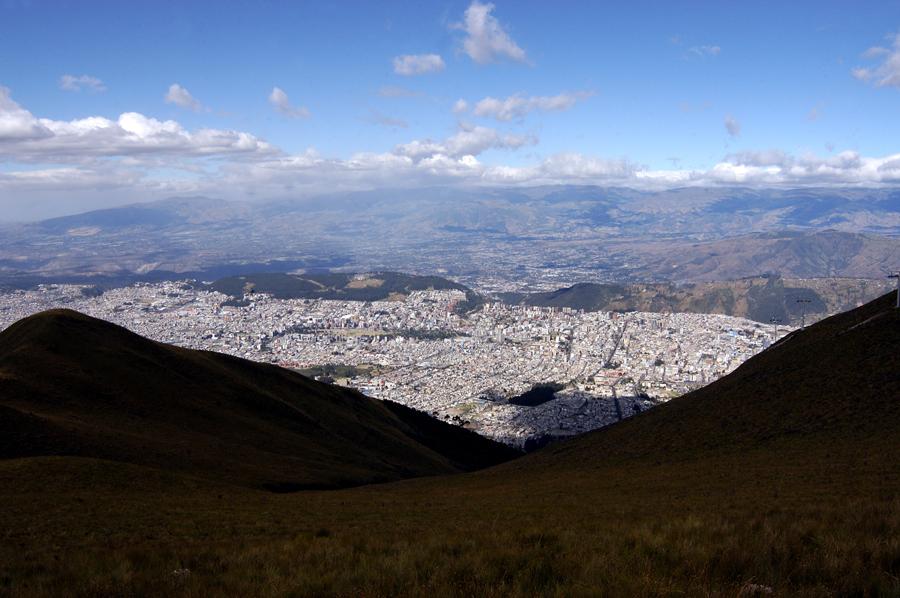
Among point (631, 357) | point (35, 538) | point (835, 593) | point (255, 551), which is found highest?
point (835, 593)

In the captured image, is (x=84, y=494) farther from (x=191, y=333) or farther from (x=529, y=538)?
(x=191, y=333)

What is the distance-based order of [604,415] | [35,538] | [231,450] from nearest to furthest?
1. [35,538]
2. [231,450]
3. [604,415]

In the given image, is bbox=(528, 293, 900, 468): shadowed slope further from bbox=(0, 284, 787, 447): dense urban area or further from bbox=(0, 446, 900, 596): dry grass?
bbox=(0, 284, 787, 447): dense urban area

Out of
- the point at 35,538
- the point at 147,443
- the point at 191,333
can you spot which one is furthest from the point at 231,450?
the point at 191,333

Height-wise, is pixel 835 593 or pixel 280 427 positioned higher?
pixel 835 593

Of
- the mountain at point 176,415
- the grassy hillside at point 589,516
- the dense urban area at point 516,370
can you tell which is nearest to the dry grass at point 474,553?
the grassy hillside at point 589,516

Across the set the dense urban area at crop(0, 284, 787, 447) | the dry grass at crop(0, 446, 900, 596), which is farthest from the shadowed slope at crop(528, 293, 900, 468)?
the dense urban area at crop(0, 284, 787, 447)

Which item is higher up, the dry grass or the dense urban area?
the dry grass

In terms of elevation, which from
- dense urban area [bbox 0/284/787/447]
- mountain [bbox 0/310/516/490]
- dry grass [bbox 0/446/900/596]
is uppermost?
dry grass [bbox 0/446/900/596]
